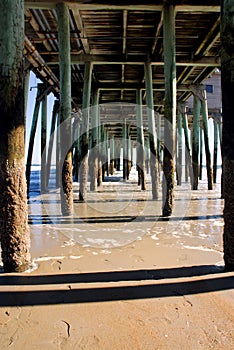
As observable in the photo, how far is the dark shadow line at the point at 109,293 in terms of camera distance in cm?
226

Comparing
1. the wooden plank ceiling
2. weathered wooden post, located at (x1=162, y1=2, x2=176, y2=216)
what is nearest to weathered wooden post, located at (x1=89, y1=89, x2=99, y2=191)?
the wooden plank ceiling

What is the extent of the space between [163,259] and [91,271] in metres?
0.83

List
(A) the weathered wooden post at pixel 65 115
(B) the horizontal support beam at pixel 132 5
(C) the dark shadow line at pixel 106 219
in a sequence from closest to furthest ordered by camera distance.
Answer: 1. (C) the dark shadow line at pixel 106 219
2. (A) the weathered wooden post at pixel 65 115
3. (B) the horizontal support beam at pixel 132 5

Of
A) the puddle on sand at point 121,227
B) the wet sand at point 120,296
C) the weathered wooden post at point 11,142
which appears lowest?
the wet sand at point 120,296

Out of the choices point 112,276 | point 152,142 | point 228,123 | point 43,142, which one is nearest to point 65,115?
point 152,142

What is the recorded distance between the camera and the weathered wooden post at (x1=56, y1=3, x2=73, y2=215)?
6.09 metres

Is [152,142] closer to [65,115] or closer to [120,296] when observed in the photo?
[65,115]

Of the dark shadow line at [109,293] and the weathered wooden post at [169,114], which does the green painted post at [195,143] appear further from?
the dark shadow line at [109,293]

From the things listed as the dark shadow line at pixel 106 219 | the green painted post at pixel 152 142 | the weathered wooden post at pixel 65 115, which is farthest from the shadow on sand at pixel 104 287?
the green painted post at pixel 152 142

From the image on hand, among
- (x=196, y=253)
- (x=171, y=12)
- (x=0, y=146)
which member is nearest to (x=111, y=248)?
(x=196, y=253)

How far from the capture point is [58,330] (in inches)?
75.1

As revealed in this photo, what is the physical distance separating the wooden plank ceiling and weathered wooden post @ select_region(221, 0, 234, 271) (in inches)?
166

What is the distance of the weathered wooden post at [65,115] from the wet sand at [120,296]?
1.87 m

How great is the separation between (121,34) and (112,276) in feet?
25.3
